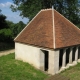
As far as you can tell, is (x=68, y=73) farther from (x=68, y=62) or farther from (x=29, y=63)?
(x=29, y=63)

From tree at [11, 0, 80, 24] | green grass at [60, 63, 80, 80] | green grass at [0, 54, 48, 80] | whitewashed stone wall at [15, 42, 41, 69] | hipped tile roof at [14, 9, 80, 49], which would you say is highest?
tree at [11, 0, 80, 24]

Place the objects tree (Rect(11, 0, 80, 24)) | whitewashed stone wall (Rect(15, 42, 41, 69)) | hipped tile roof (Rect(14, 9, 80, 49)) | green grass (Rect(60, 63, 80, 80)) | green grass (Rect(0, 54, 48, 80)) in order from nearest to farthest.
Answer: green grass (Rect(0, 54, 48, 80)) < green grass (Rect(60, 63, 80, 80)) < hipped tile roof (Rect(14, 9, 80, 49)) < whitewashed stone wall (Rect(15, 42, 41, 69)) < tree (Rect(11, 0, 80, 24))

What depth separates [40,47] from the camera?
1947 cm

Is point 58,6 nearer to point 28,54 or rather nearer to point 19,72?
point 28,54

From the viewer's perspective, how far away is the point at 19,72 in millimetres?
18609

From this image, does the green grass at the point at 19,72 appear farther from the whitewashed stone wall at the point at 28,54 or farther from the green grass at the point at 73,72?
the green grass at the point at 73,72

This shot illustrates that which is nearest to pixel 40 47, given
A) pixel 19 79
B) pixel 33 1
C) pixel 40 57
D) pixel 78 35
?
pixel 40 57

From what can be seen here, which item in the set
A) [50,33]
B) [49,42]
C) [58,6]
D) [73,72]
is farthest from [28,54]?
[58,6]

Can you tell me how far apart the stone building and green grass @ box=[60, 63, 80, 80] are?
59cm

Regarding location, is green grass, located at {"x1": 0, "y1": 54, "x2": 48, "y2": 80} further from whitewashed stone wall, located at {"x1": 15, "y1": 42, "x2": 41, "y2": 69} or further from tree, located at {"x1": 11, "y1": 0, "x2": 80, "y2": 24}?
tree, located at {"x1": 11, "y1": 0, "x2": 80, "y2": 24}

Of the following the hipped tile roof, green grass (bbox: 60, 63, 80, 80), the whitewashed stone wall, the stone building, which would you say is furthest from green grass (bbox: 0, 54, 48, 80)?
the hipped tile roof

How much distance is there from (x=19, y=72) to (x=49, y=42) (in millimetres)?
4325

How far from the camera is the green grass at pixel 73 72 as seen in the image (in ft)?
58.1

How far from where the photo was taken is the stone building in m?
18.8
